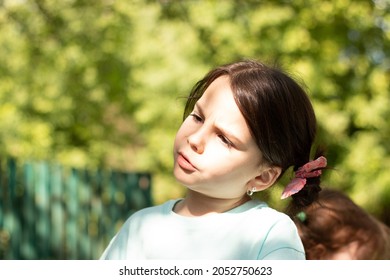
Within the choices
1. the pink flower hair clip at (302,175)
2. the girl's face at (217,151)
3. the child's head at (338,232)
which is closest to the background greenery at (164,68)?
the child's head at (338,232)

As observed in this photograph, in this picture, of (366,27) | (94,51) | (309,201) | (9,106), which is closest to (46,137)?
(9,106)

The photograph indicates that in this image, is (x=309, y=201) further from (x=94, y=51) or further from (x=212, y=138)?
(x=94, y=51)

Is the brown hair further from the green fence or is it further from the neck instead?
the green fence

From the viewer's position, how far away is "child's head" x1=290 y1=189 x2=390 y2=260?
7.48 ft

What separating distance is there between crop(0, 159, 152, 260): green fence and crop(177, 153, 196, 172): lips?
4.11 meters

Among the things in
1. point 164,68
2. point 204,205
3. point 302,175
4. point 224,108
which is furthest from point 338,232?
point 164,68

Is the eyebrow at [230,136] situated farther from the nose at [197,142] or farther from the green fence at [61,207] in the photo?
the green fence at [61,207]

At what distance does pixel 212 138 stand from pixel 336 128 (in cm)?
636

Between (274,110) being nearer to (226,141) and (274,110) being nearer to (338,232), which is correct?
(226,141)

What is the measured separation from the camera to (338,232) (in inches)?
91.2

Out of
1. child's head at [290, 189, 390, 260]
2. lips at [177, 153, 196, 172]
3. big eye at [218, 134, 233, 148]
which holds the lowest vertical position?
child's head at [290, 189, 390, 260]

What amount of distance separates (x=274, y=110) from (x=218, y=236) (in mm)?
310

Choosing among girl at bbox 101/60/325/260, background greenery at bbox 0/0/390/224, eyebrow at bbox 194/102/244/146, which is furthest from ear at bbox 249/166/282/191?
background greenery at bbox 0/0/390/224

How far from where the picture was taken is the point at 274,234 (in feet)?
A: 4.70
